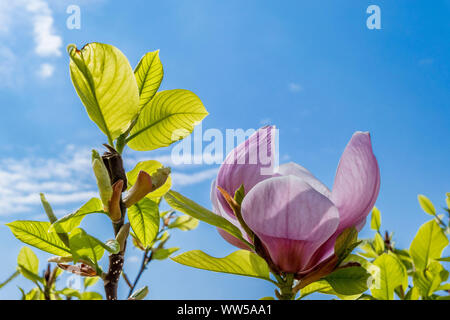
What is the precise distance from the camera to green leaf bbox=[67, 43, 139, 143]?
33 centimetres

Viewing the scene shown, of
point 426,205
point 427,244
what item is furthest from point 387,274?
point 426,205

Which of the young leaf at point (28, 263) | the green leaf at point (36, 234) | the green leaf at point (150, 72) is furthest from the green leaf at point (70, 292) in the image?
the green leaf at point (150, 72)

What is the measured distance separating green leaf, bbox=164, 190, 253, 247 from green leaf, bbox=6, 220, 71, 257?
0.13m

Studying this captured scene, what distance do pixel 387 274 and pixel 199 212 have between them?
0.37 meters

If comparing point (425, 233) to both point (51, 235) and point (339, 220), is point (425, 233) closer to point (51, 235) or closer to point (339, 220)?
point (339, 220)

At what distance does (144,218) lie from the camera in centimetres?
41

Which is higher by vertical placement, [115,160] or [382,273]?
[115,160]

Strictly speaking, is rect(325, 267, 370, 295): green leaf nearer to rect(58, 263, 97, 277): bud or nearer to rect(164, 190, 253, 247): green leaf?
rect(164, 190, 253, 247): green leaf

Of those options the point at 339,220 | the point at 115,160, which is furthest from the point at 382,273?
the point at 115,160

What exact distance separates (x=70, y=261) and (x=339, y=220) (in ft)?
0.84

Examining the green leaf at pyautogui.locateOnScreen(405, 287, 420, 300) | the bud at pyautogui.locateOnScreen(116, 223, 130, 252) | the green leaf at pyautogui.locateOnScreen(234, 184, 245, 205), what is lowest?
the green leaf at pyautogui.locateOnScreen(405, 287, 420, 300)

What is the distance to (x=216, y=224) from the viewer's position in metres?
0.35

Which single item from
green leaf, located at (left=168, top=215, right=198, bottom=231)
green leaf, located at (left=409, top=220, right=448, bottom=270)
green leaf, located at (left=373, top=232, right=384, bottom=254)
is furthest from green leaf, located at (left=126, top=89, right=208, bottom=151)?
green leaf, located at (left=373, top=232, right=384, bottom=254)

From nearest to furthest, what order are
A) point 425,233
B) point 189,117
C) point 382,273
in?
point 189,117 → point 382,273 → point 425,233
